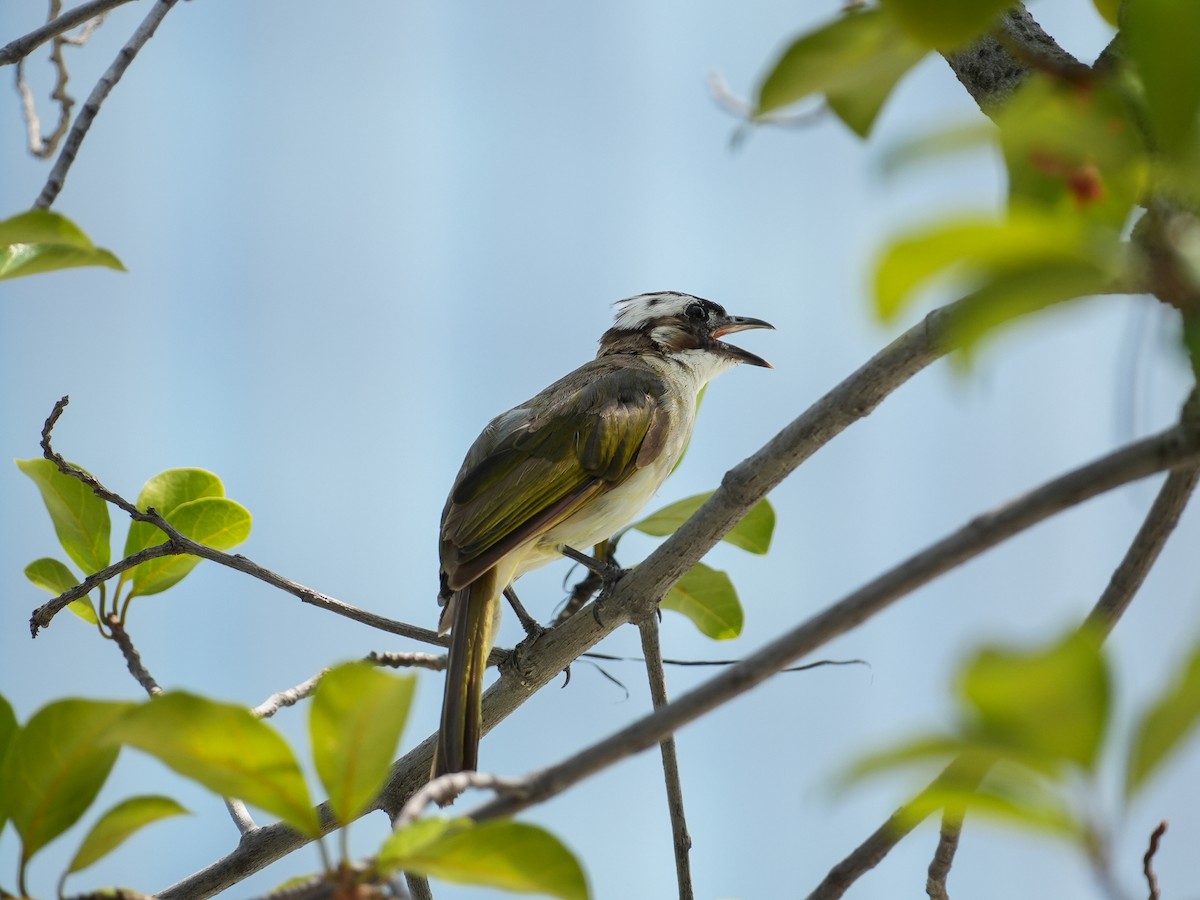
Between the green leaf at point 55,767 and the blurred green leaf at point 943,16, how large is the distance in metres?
1.23

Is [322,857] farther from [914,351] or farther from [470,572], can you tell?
[470,572]

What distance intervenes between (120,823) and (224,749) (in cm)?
29

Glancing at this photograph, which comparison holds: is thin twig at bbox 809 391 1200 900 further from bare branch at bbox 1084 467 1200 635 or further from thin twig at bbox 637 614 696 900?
thin twig at bbox 637 614 696 900

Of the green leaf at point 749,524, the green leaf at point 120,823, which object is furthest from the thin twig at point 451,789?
the green leaf at point 749,524

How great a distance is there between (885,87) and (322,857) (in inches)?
46.4

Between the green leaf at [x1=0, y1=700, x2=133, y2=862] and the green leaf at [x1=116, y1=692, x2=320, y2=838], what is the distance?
0.12m

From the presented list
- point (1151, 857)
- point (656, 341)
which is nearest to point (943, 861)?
point (1151, 857)

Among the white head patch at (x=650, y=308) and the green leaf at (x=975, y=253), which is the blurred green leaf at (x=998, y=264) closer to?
the green leaf at (x=975, y=253)

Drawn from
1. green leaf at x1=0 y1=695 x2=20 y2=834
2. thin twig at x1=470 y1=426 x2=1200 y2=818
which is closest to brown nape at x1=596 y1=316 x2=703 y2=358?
green leaf at x1=0 y1=695 x2=20 y2=834

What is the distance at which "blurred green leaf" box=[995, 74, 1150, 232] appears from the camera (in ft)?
3.33

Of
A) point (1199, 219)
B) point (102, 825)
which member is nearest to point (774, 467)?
point (1199, 219)

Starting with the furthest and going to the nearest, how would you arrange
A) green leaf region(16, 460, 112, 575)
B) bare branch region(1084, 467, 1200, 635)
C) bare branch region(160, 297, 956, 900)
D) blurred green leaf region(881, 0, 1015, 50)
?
green leaf region(16, 460, 112, 575) < bare branch region(160, 297, 956, 900) < bare branch region(1084, 467, 1200, 635) < blurred green leaf region(881, 0, 1015, 50)

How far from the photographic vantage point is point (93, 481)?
3322 mm

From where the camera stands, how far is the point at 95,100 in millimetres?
3125
